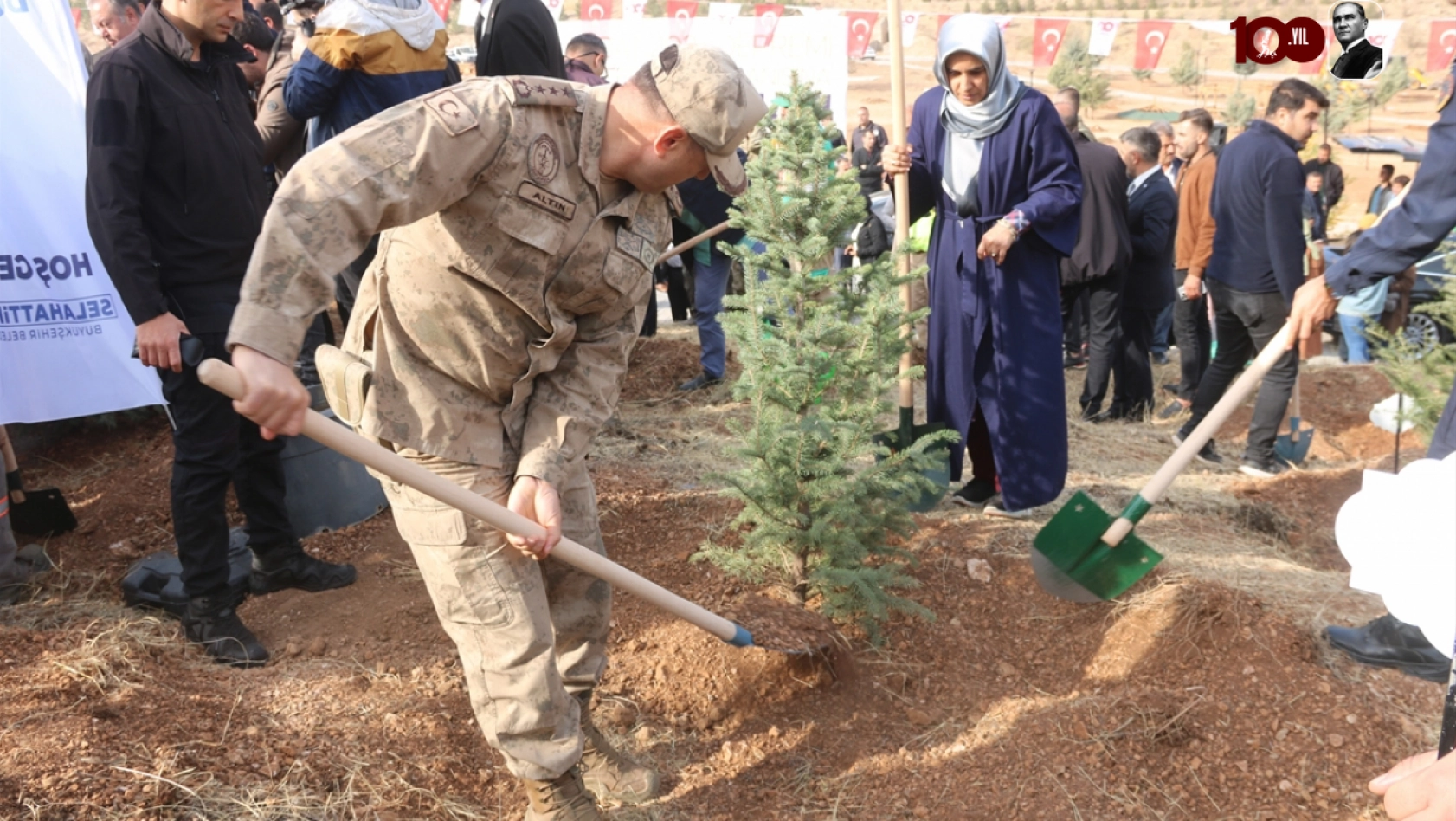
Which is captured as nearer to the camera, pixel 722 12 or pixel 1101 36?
pixel 722 12

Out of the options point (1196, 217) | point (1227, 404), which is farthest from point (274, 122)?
point (1196, 217)

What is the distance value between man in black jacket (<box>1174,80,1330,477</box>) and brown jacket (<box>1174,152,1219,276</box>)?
91 cm

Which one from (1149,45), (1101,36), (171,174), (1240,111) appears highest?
(171,174)

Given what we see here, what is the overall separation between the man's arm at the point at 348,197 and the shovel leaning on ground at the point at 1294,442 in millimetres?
5881

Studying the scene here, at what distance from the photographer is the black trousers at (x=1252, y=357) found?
597 centimetres

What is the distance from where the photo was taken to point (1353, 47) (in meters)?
19.7

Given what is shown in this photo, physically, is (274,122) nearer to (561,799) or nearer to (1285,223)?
(561,799)

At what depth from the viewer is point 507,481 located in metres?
2.59

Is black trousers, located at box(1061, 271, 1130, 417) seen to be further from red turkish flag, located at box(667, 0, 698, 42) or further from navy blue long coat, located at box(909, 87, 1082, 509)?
red turkish flag, located at box(667, 0, 698, 42)

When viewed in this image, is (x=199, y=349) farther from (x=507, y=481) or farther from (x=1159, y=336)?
(x=1159, y=336)

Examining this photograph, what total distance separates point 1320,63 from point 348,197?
26.1 meters

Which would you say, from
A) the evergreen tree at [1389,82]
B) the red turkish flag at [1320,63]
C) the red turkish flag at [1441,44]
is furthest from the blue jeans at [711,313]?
the evergreen tree at [1389,82]

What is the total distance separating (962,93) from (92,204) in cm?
324

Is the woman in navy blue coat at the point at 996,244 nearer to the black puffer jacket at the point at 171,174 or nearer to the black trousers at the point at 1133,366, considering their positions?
the black puffer jacket at the point at 171,174
